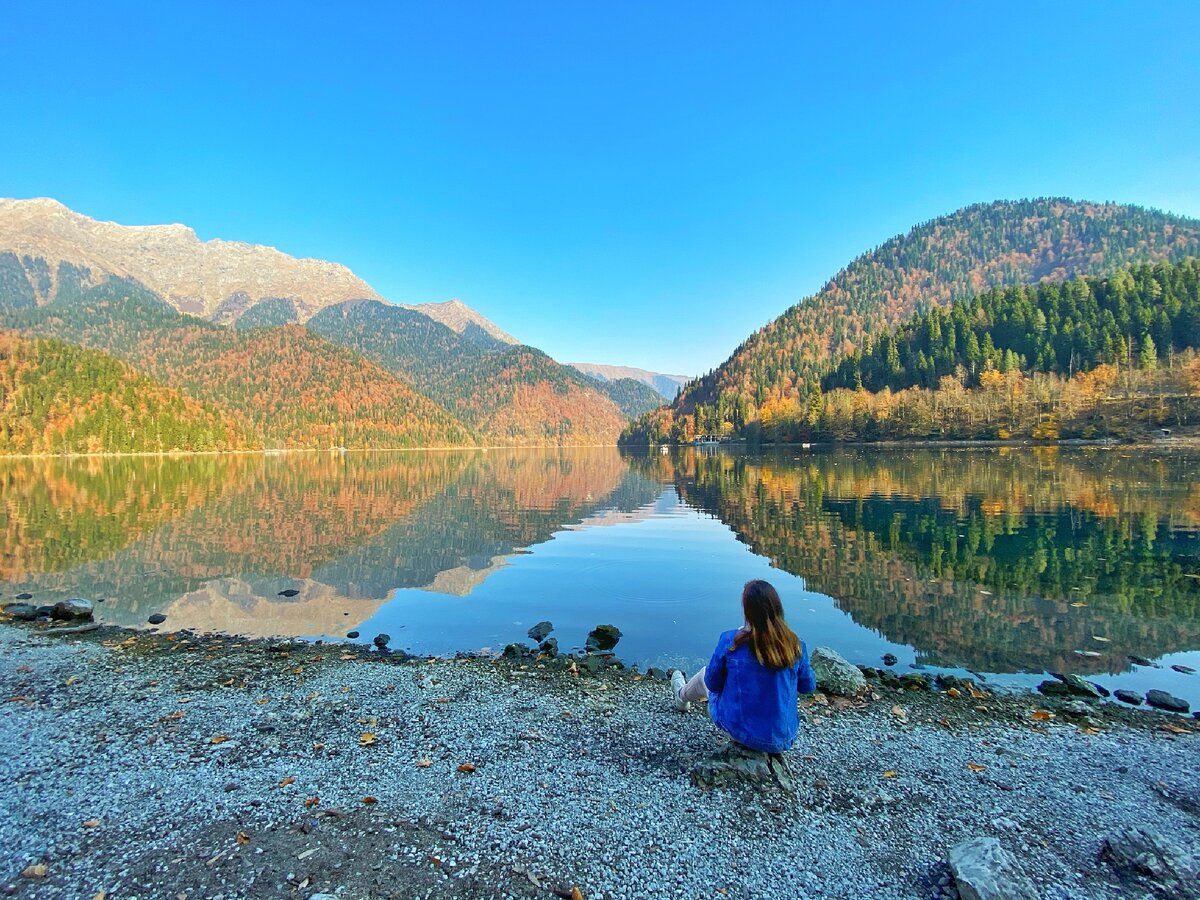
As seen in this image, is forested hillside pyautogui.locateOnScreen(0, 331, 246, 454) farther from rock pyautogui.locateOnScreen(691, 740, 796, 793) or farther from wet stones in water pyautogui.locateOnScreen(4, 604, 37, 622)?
rock pyautogui.locateOnScreen(691, 740, 796, 793)

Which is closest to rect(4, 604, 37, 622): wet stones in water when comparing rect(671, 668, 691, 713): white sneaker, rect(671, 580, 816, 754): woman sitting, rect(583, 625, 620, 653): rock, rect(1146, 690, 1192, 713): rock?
rect(583, 625, 620, 653): rock

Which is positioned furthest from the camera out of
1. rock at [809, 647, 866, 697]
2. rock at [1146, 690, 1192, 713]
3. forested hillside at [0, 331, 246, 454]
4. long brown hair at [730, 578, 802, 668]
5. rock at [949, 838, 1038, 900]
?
forested hillside at [0, 331, 246, 454]

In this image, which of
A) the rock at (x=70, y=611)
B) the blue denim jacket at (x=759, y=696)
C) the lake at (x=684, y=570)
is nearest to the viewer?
the blue denim jacket at (x=759, y=696)

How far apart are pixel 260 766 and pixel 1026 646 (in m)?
17.1

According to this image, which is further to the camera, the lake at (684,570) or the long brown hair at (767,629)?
the lake at (684,570)

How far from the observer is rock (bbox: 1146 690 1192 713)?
37.6 ft

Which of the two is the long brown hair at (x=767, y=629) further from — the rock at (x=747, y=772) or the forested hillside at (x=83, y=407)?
the forested hillside at (x=83, y=407)

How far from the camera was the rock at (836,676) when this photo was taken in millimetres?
11719

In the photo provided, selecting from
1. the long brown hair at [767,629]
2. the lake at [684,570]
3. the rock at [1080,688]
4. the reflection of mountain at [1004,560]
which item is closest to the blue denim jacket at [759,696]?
the long brown hair at [767,629]

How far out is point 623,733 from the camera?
32.3 feet

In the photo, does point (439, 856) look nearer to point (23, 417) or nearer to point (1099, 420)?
point (1099, 420)

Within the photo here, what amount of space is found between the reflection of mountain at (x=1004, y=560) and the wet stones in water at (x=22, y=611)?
25300 mm

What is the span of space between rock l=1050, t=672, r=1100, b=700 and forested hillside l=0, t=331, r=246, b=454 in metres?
198

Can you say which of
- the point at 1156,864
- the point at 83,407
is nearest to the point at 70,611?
the point at 1156,864
